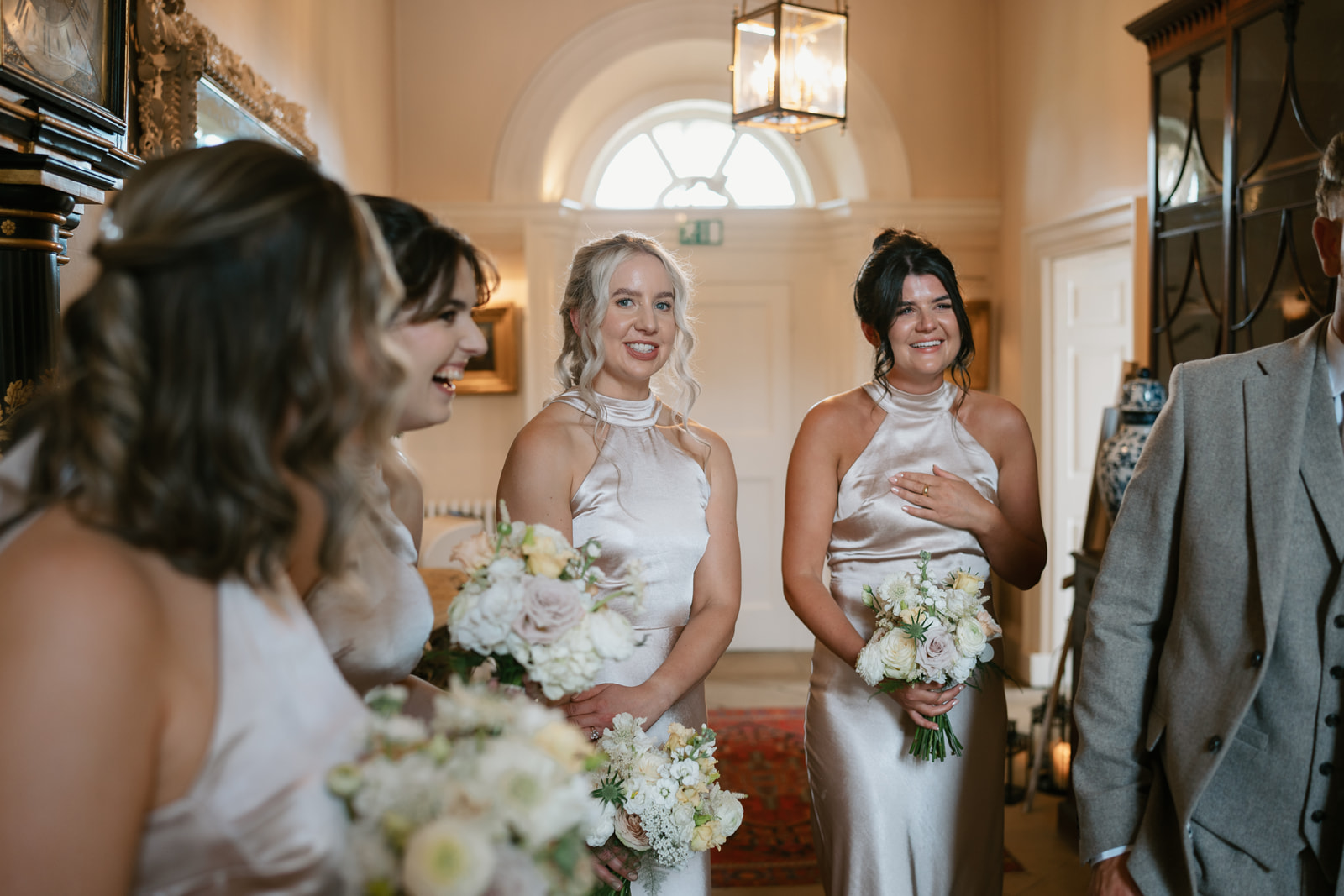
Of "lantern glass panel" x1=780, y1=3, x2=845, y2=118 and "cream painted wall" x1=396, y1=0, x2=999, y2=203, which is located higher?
"cream painted wall" x1=396, y1=0, x2=999, y2=203

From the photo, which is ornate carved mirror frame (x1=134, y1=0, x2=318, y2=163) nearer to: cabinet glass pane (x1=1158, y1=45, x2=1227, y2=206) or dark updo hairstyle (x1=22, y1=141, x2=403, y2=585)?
dark updo hairstyle (x1=22, y1=141, x2=403, y2=585)

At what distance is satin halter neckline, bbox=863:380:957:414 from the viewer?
2.51 metres

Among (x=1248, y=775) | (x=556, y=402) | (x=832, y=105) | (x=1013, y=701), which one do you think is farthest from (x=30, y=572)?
(x=1013, y=701)

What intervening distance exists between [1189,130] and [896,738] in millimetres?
2775

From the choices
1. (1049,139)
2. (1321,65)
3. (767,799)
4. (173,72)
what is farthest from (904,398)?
(1049,139)

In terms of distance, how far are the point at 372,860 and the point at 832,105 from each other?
14.4 feet

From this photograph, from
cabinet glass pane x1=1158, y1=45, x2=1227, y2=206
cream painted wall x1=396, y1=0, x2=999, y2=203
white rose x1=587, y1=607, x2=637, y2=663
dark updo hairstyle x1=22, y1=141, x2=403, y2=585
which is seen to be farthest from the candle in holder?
dark updo hairstyle x1=22, y1=141, x2=403, y2=585

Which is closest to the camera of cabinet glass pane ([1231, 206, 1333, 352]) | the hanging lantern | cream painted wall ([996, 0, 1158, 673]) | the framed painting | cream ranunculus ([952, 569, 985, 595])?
the framed painting

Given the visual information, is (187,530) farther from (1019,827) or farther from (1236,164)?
(1019,827)

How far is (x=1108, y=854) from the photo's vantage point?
1709 mm

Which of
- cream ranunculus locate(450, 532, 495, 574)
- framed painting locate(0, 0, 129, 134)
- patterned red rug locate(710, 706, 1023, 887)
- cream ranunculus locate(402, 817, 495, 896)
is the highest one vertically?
framed painting locate(0, 0, 129, 134)

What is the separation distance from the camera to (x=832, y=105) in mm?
4656

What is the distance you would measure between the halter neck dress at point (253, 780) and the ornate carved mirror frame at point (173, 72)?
2.19 m

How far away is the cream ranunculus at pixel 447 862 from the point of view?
0.80 meters
